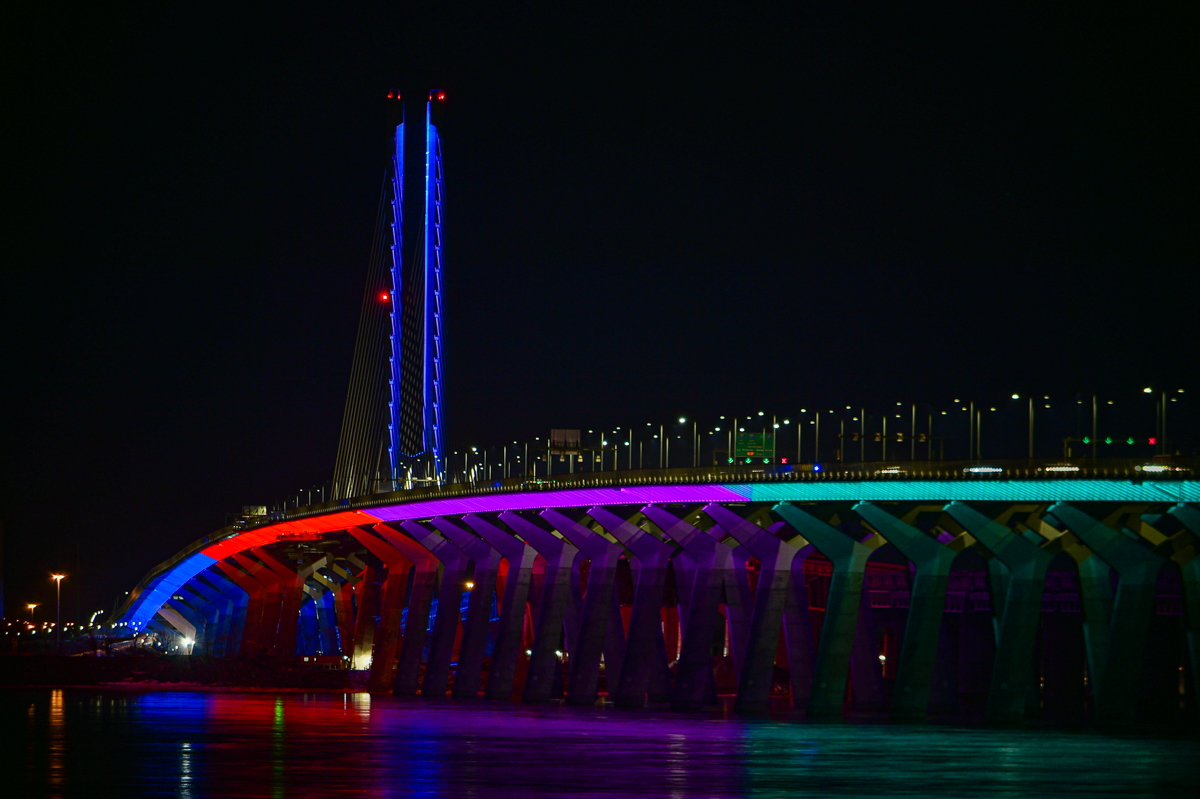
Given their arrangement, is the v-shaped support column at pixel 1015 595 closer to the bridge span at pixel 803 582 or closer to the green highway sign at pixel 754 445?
the bridge span at pixel 803 582

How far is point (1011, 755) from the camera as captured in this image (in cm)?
3934

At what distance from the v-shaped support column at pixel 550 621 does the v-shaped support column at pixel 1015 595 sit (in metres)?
21.7

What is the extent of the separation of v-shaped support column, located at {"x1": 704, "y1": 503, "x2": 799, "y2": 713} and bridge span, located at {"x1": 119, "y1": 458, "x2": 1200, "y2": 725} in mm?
85

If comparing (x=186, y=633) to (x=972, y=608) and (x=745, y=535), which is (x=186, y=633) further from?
(x=745, y=535)

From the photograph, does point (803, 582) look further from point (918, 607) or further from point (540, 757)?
point (540, 757)

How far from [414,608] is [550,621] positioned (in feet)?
48.4

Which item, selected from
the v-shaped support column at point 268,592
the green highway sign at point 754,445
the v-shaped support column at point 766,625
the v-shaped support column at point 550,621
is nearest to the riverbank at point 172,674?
the v-shaped support column at point 550,621

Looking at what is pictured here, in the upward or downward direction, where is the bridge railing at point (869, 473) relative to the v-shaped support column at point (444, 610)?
upward

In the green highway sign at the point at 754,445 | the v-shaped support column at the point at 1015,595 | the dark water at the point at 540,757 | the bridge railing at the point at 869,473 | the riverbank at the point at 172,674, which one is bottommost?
the riverbank at the point at 172,674

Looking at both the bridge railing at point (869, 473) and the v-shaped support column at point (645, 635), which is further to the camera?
the v-shaped support column at point (645, 635)

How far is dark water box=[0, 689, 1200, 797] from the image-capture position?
2809cm

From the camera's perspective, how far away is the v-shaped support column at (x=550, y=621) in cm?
7581

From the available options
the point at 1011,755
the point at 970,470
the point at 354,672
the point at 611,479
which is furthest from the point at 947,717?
the point at 354,672

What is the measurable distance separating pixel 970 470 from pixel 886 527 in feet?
16.9
